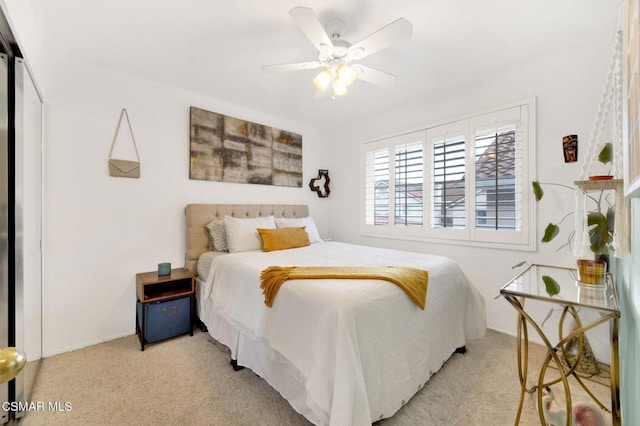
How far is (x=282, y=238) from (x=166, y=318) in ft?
4.16

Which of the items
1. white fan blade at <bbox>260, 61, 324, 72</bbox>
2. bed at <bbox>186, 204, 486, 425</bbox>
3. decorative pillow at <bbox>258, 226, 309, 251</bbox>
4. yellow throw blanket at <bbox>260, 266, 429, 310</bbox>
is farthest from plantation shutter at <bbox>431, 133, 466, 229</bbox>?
white fan blade at <bbox>260, 61, 324, 72</bbox>

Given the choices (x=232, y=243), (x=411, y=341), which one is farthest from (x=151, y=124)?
(x=411, y=341)

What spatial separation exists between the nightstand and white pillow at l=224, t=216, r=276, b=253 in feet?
1.62

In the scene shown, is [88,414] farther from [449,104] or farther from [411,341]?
[449,104]

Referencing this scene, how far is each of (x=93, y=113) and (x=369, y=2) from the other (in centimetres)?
247

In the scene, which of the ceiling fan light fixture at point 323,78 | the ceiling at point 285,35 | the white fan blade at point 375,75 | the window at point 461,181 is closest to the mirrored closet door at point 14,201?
the ceiling at point 285,35

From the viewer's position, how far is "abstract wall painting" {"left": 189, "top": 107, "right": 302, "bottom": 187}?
3053 millimetres

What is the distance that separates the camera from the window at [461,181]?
2531 mm

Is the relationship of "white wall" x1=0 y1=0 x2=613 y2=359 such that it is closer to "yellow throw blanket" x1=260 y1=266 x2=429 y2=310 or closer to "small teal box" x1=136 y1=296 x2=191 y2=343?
"small teal box" x1=136 y1=296 x2=191 y2=343

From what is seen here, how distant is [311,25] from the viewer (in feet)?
5.19

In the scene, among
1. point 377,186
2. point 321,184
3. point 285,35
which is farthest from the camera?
point 321,184

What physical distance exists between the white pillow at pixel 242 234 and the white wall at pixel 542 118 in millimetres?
1787

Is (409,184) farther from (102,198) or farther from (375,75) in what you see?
(102,198)

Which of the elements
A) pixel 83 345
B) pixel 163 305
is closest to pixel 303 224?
pixel 163 305
